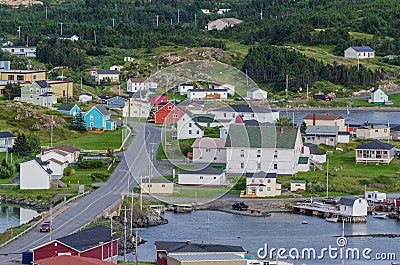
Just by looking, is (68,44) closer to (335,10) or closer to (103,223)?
(335,10)

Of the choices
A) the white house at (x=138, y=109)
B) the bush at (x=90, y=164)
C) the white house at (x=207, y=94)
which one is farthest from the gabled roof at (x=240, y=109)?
the bush at (x=90, y=164)

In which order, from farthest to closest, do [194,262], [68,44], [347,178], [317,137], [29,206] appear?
[68,44] → [317,137] → [347,178] → [29,206] → [194,262]

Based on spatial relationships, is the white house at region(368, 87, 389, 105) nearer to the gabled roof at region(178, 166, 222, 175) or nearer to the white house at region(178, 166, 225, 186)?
the gabled roof at region(178, 166, 222, 175)

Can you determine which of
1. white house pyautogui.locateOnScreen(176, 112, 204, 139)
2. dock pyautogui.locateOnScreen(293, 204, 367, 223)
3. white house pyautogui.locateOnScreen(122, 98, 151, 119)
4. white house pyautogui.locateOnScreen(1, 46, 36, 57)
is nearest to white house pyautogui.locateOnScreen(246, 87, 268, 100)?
white house pyautogui.locateOnScreen(122, 98, 151, 119)

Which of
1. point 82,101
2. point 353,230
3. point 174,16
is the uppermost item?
point 174,16

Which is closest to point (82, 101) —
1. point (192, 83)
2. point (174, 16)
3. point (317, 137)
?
point (192, 83)

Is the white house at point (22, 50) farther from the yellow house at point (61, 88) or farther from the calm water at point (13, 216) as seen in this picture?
the calm water at point (13, 216)

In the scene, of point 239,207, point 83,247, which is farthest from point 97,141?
point 83,247

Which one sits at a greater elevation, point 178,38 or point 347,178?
point 178,38
